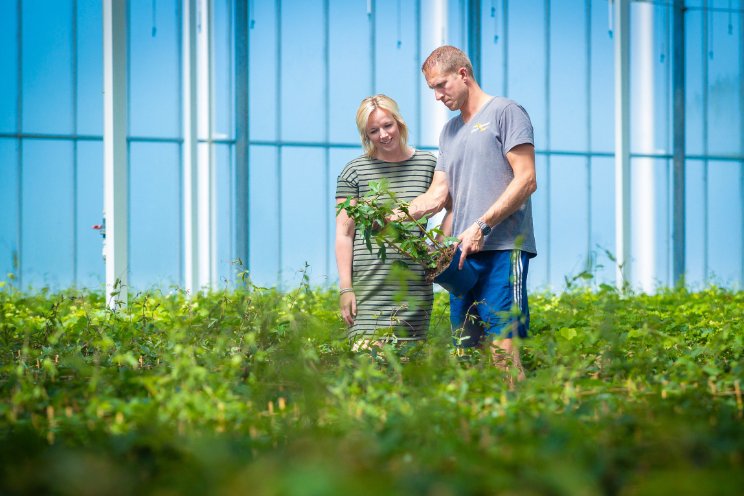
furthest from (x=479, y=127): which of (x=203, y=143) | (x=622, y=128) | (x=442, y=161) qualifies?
(x=622, y=128)

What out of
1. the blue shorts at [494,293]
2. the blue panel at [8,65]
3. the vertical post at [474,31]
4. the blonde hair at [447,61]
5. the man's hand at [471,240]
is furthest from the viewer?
the blue panel at [8,65]

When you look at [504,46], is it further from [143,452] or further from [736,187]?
[143,452]

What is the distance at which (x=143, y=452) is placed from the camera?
167cm

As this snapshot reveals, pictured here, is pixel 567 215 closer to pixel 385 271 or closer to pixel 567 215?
pixel 567 215

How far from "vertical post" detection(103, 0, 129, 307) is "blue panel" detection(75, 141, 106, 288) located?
3.89 metres

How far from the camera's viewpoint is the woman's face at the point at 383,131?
3.38 meters

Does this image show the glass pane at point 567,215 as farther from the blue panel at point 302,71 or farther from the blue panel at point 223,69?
the blue panel at point 223,69

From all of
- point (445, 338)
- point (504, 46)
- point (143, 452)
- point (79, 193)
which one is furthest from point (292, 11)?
point (143, 452)

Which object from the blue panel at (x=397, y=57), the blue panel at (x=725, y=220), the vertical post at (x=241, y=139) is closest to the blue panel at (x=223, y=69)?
the vertical post at (x=241, y=139)

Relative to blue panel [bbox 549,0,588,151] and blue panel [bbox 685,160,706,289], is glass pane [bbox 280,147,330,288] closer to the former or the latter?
blue panel [bbox 549,0,588,151]

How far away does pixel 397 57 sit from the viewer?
373 inches

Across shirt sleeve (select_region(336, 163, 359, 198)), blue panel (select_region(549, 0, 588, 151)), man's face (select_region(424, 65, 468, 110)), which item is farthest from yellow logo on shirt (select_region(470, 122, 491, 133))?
blue panel (select_region(549, 0, 588, 151))

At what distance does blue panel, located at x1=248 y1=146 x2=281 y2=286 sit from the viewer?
353 inches

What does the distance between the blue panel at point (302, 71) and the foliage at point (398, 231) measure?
6.38 metres
